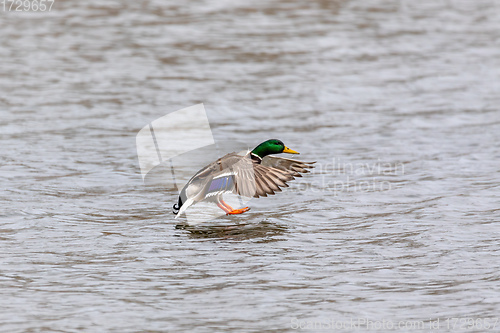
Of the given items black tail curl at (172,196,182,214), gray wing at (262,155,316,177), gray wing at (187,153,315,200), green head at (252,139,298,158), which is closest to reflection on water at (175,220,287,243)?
black tail curl at (172,196,182,214)

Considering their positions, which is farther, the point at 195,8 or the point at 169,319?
the point at 195,8

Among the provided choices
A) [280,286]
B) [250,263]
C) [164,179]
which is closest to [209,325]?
[280,286]

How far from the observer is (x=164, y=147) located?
11.0m

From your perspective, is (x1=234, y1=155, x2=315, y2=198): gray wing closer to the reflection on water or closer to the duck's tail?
the reflection on water

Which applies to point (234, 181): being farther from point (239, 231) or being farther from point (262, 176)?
point (239, 231)

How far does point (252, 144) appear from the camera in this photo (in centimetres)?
1102

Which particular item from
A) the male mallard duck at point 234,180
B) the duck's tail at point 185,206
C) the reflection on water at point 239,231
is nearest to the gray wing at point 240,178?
the male mallard duck at point 234,180

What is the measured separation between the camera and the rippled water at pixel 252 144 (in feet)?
19.5

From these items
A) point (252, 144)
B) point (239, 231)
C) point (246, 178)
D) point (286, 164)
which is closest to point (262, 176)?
point (246, 178)

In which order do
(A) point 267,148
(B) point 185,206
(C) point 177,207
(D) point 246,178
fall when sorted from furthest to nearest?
(A) point 267,148 → (C) point 177,207 → (D) point 246,178 → (B) point 185,206

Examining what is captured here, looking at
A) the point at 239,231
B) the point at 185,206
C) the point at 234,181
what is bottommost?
the point at 239,231

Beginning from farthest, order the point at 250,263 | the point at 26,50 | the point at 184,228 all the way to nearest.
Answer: the point at 26,50
the point at 184,228
the point at 250,263

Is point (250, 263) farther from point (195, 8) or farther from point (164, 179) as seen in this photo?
point (195, 8)

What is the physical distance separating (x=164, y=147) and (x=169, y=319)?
5.64m
